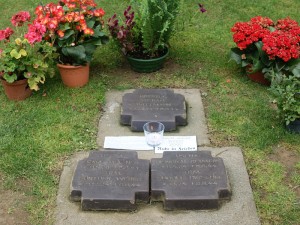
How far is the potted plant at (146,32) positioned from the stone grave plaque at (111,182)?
1.65m

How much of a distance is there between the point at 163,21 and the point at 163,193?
220 centimetres

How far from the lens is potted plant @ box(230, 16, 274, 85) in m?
4.65

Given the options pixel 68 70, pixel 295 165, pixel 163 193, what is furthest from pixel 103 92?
pixel 295 165

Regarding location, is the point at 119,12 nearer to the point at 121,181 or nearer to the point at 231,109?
the point at 231,109

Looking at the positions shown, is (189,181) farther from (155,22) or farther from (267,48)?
(155,22)

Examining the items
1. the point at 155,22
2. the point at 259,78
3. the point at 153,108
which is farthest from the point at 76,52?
the point at 259,78

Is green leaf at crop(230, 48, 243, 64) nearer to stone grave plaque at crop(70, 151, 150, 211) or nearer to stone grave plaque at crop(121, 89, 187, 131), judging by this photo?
stone grave plaque at crop(121, 89, 187, 131)

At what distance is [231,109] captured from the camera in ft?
14.7

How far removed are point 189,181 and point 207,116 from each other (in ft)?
3.78

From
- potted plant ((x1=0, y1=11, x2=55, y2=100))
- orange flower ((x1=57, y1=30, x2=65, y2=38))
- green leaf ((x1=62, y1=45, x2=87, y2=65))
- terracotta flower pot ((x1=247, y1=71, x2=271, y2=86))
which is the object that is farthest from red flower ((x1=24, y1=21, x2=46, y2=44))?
terracotta flower pot ((x1=247, y1=71, x2=271, y2=86))

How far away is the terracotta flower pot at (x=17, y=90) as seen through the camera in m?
4.47

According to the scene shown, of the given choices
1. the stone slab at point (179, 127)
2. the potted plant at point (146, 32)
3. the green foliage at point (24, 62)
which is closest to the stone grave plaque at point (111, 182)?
the stone slab at point (179, 127)

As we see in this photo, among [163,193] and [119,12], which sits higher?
[163,193]

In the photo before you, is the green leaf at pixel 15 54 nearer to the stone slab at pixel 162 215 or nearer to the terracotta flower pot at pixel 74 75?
the terracotta flower pot at pixel 74 75
